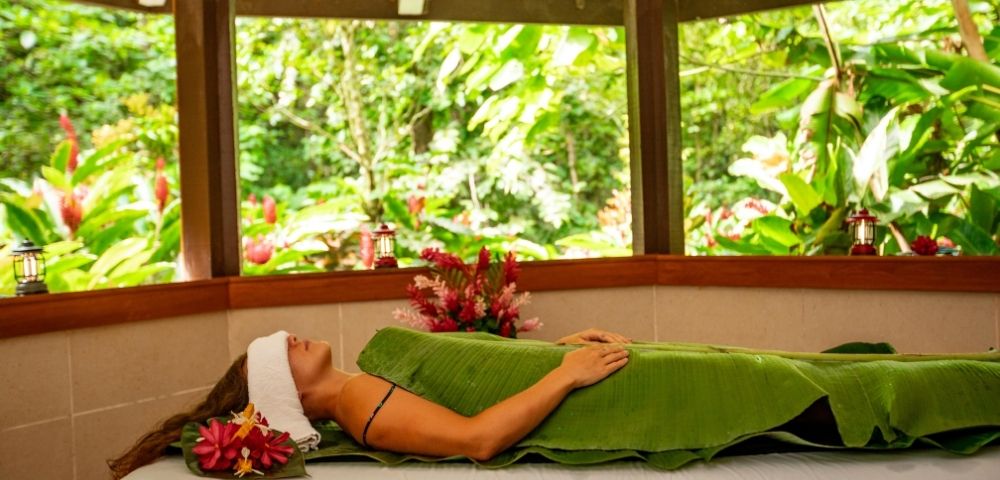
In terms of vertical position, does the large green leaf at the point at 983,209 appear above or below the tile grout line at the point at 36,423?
above

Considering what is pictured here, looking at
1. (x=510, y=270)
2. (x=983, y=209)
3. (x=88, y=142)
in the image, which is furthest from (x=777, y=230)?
(x=88, y=142)

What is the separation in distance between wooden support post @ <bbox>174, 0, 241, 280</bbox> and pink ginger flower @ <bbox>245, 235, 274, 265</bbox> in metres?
0.30

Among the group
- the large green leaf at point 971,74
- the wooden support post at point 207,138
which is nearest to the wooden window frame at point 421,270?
the wooden support post at point 207,138

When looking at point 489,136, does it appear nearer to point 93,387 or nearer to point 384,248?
point 384,248

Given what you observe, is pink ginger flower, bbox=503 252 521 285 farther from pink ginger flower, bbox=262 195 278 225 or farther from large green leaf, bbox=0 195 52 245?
large green leaf, bbox=0 195 52 245

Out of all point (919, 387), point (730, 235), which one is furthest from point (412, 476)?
point (730, 235)

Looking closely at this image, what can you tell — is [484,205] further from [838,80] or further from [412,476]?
[412,476]

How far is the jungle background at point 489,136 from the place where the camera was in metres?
3.78

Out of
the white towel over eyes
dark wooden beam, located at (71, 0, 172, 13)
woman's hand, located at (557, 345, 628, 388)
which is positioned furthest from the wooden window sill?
woman's hand, located at (557, 345, 628, 388)

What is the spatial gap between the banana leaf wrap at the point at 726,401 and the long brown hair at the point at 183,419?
11.8 inches

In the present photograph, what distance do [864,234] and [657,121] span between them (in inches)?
40.3

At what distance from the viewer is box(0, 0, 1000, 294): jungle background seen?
3781 millimetres

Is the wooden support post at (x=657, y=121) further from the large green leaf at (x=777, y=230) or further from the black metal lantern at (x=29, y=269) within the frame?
the black metal lantern at (x=29, y=269)

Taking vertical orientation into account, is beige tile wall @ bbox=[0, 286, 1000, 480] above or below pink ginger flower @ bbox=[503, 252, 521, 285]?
below
